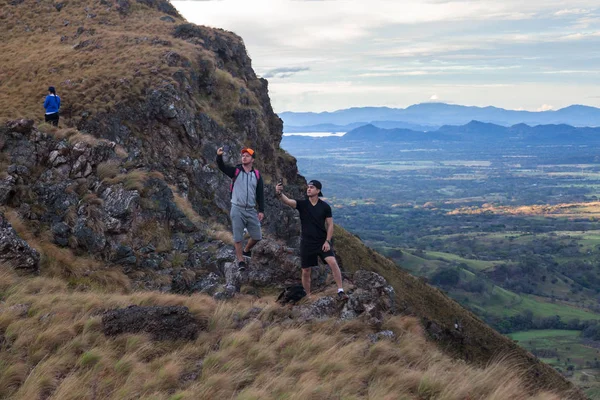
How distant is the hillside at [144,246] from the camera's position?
8.05m

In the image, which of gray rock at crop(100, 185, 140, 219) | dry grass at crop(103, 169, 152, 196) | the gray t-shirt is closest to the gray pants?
the gray t-shirt

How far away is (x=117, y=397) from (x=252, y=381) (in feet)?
6.87

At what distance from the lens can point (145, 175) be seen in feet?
56.8

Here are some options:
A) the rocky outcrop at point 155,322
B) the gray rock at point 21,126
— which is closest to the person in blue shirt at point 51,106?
the gray rock at point 21,126

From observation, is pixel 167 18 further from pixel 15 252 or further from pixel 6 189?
pixel 15 252

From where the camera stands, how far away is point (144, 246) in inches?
616

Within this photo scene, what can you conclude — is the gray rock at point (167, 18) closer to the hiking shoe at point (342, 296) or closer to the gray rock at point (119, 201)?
the gray rock at point (119, 201)

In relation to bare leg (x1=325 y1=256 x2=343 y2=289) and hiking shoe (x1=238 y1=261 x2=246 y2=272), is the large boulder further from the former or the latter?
bare leg (x1=325 y1=256 x2=343 y2=289)

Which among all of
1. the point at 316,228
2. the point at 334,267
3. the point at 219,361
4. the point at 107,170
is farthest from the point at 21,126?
the point at 219,361

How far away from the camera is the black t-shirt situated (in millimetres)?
11477

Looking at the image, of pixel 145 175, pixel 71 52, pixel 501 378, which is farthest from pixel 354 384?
pixel 71 52

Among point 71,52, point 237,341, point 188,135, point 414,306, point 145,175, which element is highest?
point 71,52

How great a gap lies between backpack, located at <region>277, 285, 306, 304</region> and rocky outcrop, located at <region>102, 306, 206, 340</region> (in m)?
2.76

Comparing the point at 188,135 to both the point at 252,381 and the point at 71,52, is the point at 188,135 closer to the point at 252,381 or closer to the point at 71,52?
the point at 71,52
